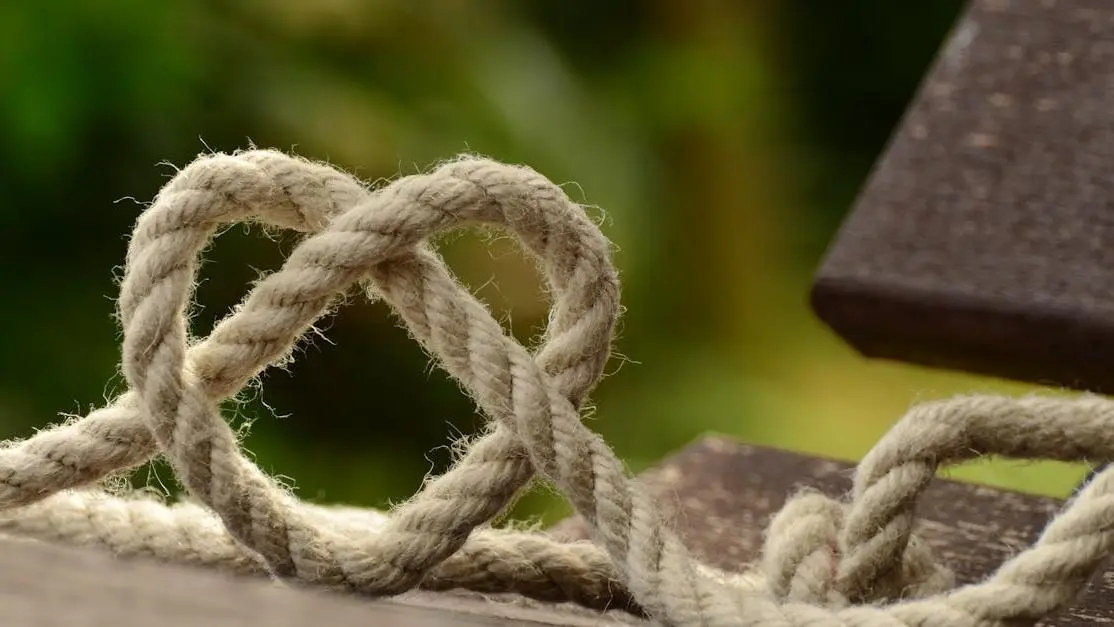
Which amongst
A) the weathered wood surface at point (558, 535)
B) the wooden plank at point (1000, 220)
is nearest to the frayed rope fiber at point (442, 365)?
the weathered wood surface at point (558, 535)

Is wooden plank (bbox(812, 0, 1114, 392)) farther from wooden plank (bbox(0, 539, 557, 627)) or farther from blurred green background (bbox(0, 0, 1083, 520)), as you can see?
blurred green background (bbox(0, 0, 1083, 520))

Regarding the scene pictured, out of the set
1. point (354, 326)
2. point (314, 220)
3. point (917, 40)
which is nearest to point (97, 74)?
point (354, 326)

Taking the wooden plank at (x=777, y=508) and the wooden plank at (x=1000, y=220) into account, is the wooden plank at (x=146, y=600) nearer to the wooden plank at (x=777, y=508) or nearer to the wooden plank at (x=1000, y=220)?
the wooden plank at (x=777, y=508)

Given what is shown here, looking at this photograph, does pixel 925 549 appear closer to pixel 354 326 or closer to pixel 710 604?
pixel 710 604

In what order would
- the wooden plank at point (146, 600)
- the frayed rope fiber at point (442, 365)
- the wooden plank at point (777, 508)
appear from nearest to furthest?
the wooden plank at point (146, 600)
the frayed rope fiber at point (442, 365)
the wooden plank at point (777, 508)

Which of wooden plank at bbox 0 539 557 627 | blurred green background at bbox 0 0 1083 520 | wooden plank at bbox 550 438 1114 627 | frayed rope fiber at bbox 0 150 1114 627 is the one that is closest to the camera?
wooden plank at bbox 0 539 557 627

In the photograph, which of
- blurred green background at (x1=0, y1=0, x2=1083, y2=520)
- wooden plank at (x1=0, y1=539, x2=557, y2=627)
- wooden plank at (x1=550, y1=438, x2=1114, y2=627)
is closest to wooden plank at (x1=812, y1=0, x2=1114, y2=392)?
wooden plank at (x1=550, y1=438, x2=1114, y2=627)

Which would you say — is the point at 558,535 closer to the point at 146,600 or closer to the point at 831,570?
the point at 831,570
